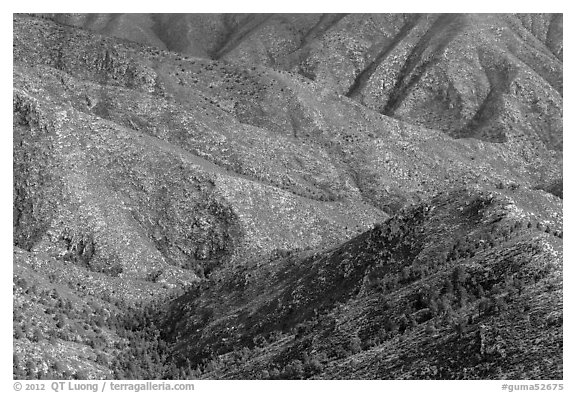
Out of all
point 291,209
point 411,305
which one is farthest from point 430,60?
point 411,305

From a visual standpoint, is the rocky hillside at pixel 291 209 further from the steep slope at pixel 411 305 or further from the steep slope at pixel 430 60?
the steep slope at pixel 430 60

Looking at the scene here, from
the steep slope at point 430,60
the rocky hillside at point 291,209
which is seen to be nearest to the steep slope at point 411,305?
the rocky hillside at point 291,209

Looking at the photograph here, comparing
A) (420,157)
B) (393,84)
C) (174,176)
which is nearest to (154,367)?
(174,176)

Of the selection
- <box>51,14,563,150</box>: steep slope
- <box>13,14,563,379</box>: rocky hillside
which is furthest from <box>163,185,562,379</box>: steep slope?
<box>51,14,563,150</box>: steep slope

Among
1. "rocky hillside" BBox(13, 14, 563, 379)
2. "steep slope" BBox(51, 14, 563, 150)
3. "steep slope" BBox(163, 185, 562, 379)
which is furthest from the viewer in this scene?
"steep slope" BBox(51, 14, 563, 150)

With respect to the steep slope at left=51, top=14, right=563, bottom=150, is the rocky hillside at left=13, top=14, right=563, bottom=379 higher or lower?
lower

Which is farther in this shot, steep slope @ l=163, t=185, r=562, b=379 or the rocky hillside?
the rocky hillside

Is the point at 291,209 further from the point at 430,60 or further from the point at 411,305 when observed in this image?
the point at 430,60

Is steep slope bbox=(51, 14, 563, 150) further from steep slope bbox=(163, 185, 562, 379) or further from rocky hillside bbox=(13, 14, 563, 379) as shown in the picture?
steep slope bbox=(163, 185, 562, 379)
